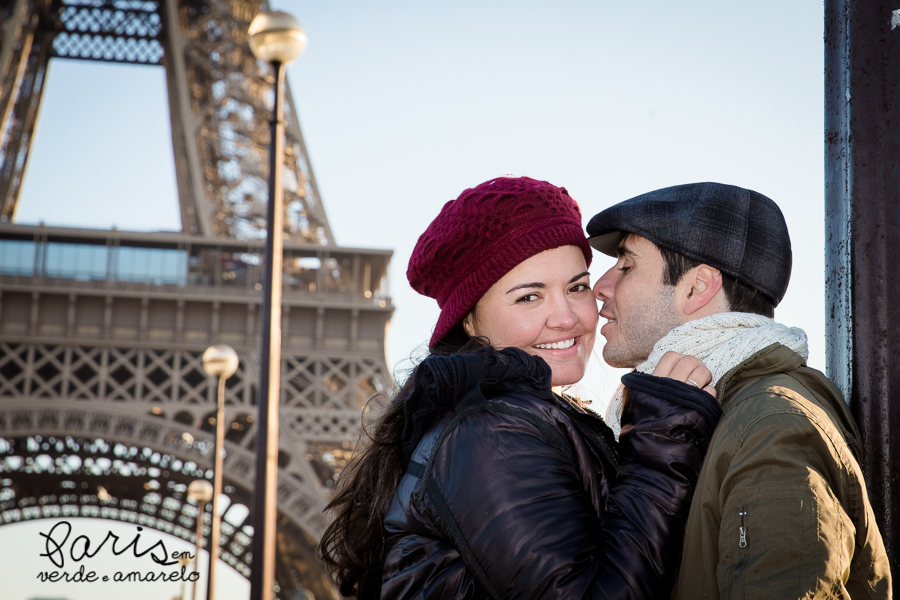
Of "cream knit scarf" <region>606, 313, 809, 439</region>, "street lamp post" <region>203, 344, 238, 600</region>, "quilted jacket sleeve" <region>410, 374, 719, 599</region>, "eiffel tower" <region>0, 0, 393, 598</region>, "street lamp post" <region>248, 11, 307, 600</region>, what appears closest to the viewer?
"quilted jacket sleeve" <region>410, 374, 719, 599</region>

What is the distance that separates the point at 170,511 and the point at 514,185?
28.9 metres

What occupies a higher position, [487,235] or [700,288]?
[487,235]

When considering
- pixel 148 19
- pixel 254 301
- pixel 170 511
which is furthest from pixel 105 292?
pixel 148 19

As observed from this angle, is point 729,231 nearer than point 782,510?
No

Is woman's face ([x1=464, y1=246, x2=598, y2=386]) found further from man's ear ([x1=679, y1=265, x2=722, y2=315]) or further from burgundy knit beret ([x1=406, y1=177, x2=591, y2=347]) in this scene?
man's ear ([x1=679, y1=265, x2=722, y2=315])

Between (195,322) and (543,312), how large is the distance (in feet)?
69.7

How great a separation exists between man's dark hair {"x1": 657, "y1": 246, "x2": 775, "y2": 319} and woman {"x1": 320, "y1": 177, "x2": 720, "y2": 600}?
304 mm

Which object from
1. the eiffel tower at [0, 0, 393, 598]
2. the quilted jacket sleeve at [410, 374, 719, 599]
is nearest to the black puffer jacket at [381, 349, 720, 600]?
the quilted jacket sleeve at [410, 374, 719, 599]

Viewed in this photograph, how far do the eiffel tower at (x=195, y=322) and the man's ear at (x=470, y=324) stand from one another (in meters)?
15.6

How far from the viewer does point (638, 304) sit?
8.91 ft

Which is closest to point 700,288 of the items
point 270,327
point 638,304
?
point 638,304

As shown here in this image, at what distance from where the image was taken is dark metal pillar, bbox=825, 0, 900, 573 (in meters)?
2.06

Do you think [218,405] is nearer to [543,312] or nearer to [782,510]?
[543,312]

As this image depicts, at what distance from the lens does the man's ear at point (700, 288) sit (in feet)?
8.28
